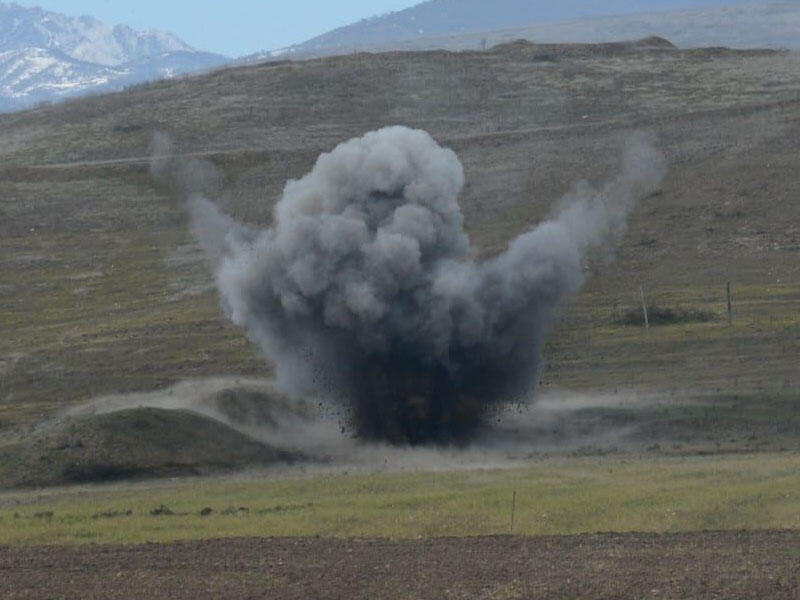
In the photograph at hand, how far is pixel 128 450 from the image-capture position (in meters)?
47.1

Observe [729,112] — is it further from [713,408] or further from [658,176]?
[713,408]

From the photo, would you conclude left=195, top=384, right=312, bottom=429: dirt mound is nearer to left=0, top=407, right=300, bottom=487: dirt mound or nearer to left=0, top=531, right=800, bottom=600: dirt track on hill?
left=0, top=407, right=300, bottom=487: dirt mound

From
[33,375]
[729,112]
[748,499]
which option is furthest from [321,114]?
[748,499]

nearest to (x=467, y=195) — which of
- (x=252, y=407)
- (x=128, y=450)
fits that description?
(x=252, y=407)

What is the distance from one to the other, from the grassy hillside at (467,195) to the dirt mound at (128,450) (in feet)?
33.0

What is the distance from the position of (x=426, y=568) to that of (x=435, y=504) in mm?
7432

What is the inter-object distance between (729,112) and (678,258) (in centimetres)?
3213

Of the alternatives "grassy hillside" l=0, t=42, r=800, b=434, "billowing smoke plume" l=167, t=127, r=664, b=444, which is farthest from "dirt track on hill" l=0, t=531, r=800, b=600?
"grassy hillside" l=0, t=42, r=800, b=434

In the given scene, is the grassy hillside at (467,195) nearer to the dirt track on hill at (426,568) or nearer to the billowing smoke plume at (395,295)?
the billowing smoke plume at (395,295)

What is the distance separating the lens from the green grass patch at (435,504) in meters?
35.0

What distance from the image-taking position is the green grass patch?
1378 inches

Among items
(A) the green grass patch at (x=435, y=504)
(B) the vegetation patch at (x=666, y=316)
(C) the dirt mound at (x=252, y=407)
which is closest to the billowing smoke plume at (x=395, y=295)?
(C) the dirt mound at (x=252, y=407)

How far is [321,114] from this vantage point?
416 ft

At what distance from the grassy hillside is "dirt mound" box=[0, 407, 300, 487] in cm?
1007
